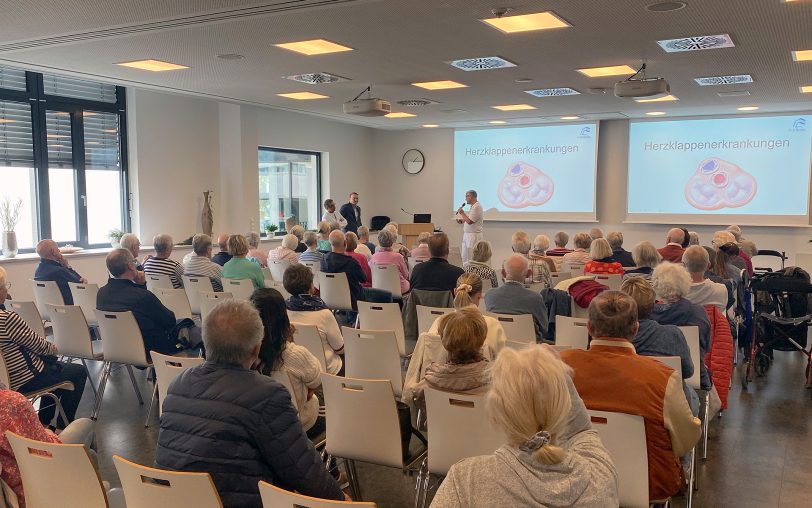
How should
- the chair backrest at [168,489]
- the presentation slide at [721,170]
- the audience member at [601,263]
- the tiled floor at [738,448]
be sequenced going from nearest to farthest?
the chair backrest at [168,489] < the tiled floor at [738,448] < the audience member at [601,263] < the presentation slide at [721,170]

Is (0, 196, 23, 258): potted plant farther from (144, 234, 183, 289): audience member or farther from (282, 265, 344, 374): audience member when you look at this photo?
(282, 265, 344, 374): audience member

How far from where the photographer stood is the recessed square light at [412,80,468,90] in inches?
353

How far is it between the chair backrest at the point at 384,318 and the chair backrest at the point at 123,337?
1.68 metres

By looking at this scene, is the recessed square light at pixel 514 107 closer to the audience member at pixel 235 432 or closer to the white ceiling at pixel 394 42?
the white ceiling at pixel 394 42

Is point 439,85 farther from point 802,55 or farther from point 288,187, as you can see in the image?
point 288,187

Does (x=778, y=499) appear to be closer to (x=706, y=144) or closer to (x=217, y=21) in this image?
(x=217, y=21)

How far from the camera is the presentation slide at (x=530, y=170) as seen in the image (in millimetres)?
13812

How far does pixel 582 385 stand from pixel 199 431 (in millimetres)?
1433

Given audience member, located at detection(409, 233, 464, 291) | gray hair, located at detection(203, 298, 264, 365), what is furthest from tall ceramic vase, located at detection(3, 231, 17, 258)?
gray hair, located at detection(203, 298, 264, 365)

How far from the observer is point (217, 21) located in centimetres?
563

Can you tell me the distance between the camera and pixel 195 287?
21.2 ft

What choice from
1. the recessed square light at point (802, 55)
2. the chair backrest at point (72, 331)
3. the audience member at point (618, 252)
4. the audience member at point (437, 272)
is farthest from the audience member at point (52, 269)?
the recessed square light at point (802, 55)

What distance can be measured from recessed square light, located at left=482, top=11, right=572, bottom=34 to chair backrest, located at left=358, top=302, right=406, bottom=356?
258cm

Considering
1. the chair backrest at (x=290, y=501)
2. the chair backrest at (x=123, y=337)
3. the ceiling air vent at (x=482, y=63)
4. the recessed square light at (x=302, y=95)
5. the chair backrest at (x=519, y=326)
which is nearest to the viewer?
the chair backrest at (x=290, y=501)
